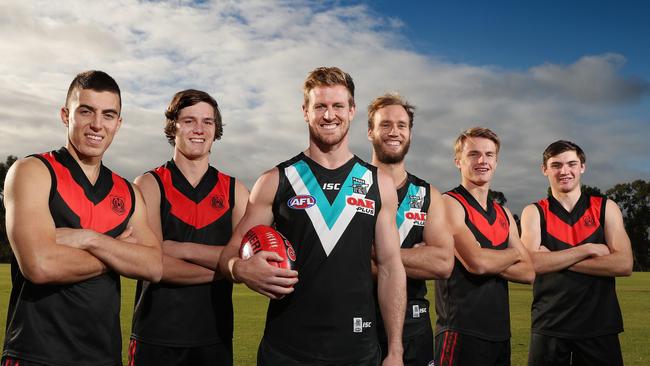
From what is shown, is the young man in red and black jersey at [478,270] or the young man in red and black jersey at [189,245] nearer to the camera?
the young man in red and black jersey at [189,245]

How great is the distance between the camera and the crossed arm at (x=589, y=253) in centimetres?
655

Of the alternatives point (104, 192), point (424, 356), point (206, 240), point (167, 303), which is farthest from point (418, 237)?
point (104, 192)

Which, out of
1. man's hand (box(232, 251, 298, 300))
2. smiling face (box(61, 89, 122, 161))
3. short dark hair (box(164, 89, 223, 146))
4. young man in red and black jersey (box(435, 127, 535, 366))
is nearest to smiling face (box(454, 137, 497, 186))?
young man in red and black jersey (box(435, 127, 535, 366))

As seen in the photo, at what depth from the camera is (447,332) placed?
617 cm

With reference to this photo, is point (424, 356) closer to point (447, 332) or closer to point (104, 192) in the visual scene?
point (447, 332)

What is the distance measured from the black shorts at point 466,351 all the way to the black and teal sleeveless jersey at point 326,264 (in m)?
1.81

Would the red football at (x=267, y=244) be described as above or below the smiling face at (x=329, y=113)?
below

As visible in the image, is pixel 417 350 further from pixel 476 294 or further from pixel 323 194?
pixel 323 194

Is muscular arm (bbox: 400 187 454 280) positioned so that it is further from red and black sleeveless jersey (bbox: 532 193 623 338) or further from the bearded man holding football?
red and black sleeveless jersey (bbox: 532 193 623 338)

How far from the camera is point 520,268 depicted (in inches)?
251

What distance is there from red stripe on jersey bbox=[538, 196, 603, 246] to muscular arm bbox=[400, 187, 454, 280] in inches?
67.9

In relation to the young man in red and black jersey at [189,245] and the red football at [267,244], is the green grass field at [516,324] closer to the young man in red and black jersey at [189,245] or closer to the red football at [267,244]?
the young man in red and black jersey at [189,245]

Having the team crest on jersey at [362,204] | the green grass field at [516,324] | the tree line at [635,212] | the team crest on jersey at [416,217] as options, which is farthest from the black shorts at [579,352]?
the tree line at [635,212]

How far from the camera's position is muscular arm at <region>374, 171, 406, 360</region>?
4.64 meters
